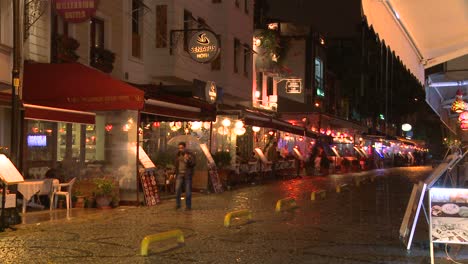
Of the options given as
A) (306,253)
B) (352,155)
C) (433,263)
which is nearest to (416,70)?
(433,263)

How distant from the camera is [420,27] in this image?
5.02 meters

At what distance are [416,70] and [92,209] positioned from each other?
39.3ft

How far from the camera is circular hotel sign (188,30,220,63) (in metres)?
21.6

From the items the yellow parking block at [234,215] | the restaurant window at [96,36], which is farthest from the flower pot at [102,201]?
the restaurant window at [96,36]

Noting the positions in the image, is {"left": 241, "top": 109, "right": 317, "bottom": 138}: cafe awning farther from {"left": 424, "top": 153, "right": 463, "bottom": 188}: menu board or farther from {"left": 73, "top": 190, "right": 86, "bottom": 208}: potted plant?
{"left": 424, "top": 153, "right": 463, "bottom": 188}: menu board

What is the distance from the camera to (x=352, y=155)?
56406 mm

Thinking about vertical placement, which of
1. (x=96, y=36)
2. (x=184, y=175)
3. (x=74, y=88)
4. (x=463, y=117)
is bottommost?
(x=184, y=175)

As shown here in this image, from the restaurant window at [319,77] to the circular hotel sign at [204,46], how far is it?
1175 inches

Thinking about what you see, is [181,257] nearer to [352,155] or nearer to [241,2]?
[241,2]

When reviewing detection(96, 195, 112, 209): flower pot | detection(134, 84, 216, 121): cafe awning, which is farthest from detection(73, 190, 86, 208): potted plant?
detection(134, 84, 216, 121): cafe awning

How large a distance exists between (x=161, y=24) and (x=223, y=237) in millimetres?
13653

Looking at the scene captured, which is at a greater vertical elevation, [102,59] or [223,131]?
[102,59]

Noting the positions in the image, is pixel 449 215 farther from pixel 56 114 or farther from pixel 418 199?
pixel 56 114

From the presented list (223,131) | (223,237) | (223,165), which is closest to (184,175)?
(223,237)
